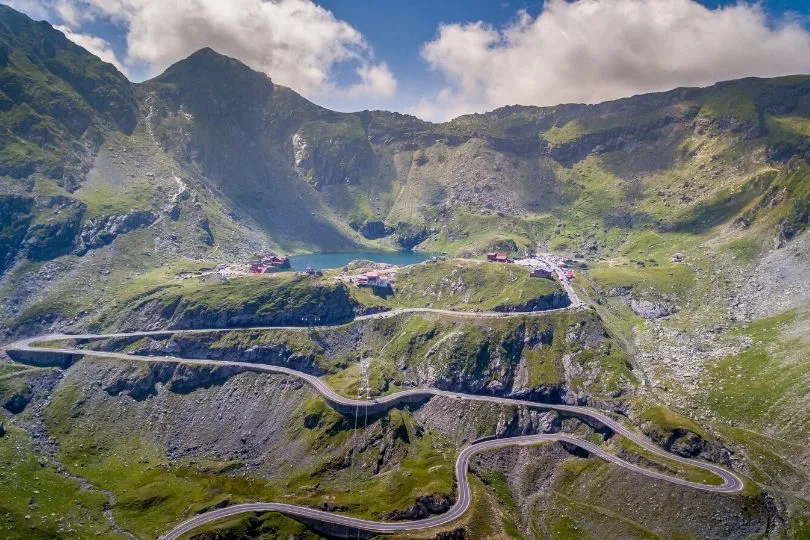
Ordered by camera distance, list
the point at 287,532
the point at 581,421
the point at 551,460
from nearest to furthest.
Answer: the point at 287,532 < the point at 551,460 < the point at 581,421

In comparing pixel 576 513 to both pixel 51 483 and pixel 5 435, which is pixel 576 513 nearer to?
pixel 51 483

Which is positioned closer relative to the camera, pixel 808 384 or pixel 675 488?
pixel 675 488

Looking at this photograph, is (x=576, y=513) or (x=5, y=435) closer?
(x=576, y=513)

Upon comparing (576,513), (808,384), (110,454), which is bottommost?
(576,513)

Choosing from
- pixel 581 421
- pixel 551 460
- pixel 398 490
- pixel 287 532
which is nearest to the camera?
pixel 287 532

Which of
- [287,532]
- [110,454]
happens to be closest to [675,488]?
[287,532]

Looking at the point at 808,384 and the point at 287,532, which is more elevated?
the point at 808,384

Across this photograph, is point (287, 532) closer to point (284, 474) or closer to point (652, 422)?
point (284, 474)

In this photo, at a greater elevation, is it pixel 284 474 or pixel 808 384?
pixel 808 384

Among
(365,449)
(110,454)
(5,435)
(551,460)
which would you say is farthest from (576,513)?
(5,435)

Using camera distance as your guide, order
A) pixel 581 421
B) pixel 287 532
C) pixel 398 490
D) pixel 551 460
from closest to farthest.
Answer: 1. pixel 287 532
2. pixel 398 490
3. pixel 551 460
4. pixel 581 421
